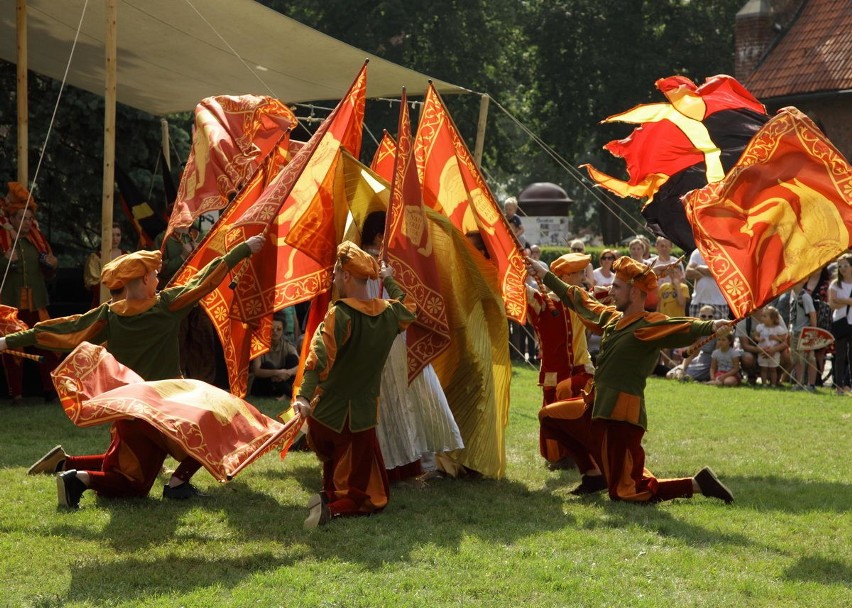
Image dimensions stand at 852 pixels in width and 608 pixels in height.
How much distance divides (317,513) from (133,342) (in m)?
1.63

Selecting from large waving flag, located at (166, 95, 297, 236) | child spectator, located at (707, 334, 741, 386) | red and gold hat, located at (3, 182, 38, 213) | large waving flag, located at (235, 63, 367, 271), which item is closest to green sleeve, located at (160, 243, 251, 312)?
large waving flag, located at (235, 63, 367, 271)

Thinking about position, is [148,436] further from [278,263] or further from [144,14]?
[144,14]

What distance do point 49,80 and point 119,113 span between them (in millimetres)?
1298

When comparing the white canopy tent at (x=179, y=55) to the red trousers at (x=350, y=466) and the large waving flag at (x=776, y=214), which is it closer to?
the red trousers at (x=350, y=466)

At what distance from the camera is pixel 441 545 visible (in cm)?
616

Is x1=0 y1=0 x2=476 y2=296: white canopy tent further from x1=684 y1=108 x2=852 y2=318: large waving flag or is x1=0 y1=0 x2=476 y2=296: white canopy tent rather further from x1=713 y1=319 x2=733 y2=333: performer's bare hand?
x1=713 y1=319 x2=733 y2=333: performer's bare hand

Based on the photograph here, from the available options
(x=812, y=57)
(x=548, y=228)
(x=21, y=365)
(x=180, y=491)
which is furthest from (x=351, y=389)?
(x=812, y=57)

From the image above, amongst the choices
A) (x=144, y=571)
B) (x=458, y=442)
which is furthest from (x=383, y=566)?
(x=458, y=442)

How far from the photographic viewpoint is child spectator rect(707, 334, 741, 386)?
1391cm

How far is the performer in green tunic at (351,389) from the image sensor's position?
6621 mm

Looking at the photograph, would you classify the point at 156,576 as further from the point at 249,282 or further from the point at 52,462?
the point at 249,282

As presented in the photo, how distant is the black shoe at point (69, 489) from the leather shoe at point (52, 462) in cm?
57

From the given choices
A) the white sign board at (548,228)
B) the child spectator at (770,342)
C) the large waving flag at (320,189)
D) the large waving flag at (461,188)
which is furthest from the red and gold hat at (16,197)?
the white sign board at (548,228)

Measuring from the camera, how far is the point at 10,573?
5543mm
